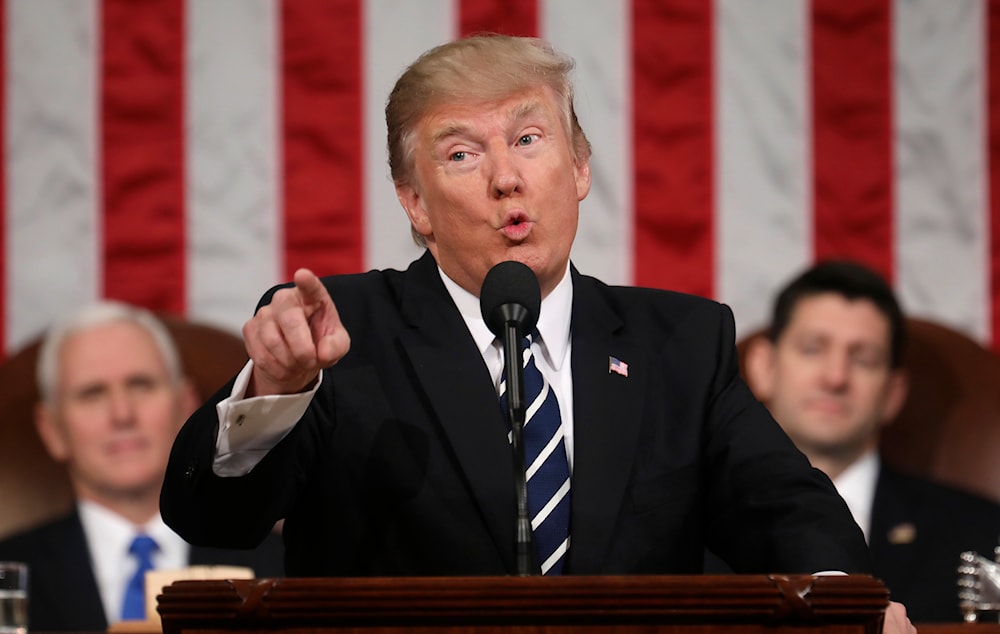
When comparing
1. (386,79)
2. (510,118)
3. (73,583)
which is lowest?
(73,583)

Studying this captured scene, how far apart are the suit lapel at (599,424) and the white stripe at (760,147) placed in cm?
227

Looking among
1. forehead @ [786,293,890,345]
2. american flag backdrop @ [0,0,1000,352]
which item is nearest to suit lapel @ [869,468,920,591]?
forehead @ [786,293,890,345]

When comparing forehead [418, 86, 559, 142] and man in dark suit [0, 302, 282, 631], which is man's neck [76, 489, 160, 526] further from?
forehead [418, 86, 559, 142]

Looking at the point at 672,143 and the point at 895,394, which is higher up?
the point at 672,143

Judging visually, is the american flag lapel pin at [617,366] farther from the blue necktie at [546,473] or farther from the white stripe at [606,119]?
the white stripe at [606,119]

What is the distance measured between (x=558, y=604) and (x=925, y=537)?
2.87 meters

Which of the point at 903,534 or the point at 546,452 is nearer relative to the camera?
the point at 546,452

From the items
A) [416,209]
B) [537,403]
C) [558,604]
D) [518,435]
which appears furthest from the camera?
[416,209]

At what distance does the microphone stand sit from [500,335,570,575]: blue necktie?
0.76ft

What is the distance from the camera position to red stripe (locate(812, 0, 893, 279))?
461 centimetres

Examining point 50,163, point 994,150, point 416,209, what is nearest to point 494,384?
point 416,209

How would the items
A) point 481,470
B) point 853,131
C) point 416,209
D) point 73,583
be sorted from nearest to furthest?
point 481,470
point 416,209
point 73,583
point 853,131

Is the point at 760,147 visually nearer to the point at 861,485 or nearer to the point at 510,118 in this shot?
the point at 861,485

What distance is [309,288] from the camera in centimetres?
183
